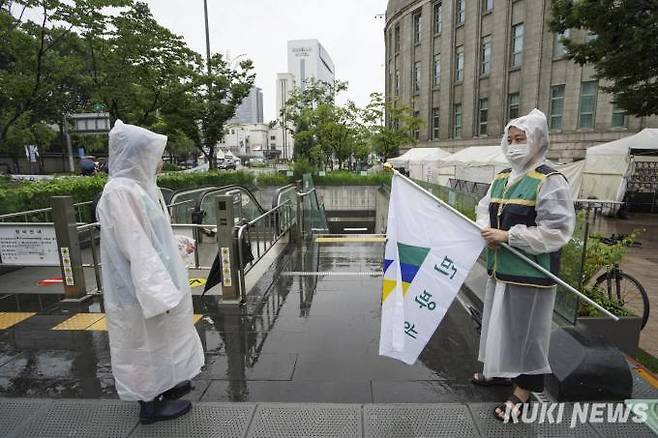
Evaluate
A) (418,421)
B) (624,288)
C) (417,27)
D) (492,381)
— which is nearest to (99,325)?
(418,421)

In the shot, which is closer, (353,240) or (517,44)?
(353,240)

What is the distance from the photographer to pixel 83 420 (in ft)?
8.98

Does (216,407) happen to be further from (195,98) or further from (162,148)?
(195,98)

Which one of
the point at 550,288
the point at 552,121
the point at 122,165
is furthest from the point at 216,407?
the point at 552,121

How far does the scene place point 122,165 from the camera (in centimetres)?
250

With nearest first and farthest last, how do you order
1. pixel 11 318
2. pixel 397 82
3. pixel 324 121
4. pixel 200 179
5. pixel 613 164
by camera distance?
Result: pixel 11 318 < pixel 200 179 < pixel 613 164 < pixel 324 121 < pixel 397 82

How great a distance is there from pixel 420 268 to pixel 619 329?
2.29m

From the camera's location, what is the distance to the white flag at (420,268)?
8.80 feet

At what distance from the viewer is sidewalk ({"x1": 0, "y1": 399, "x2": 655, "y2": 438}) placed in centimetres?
257

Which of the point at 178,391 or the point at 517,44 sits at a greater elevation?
the point at 517,44

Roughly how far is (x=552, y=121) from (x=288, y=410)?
2443 centimetres

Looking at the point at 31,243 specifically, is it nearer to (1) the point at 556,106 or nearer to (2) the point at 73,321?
(2) the point at 73,321

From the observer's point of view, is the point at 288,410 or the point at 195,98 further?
the point at 195,98

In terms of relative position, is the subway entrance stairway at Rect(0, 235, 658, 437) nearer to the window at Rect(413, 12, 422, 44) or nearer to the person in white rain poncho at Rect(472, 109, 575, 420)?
the person in white rain poncho at Rect(472, 109, 575, 420)
